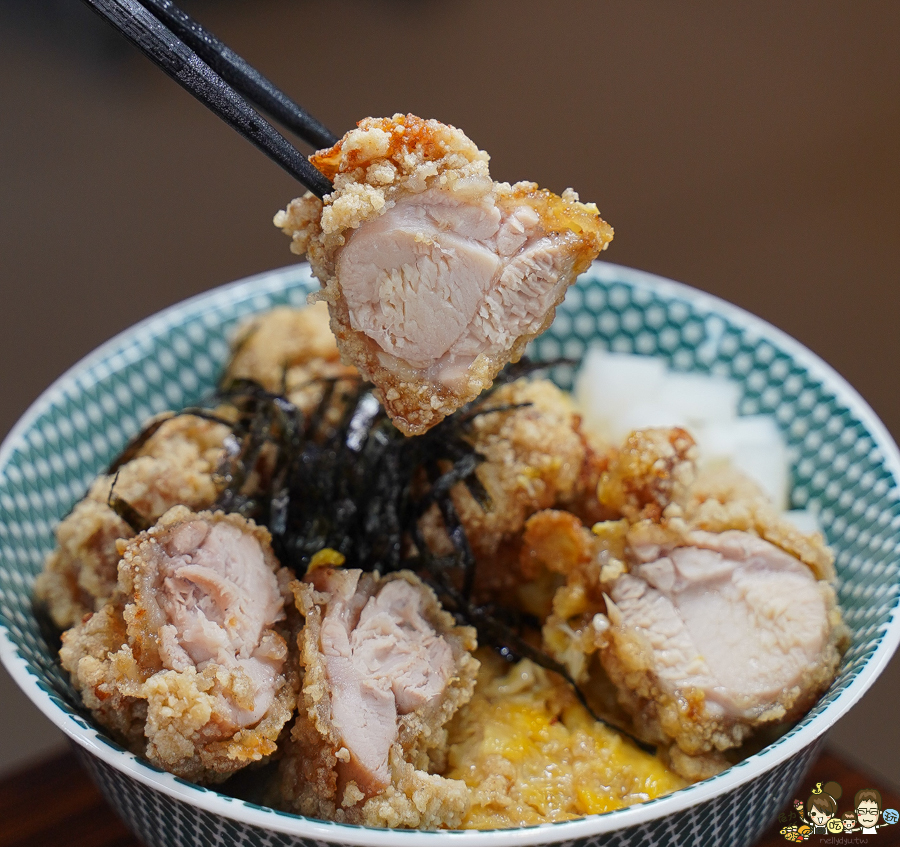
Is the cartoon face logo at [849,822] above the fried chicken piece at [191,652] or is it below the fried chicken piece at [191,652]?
above

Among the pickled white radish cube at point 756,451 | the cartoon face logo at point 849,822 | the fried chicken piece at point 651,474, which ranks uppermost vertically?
the pickled white radish cube at point 756,451

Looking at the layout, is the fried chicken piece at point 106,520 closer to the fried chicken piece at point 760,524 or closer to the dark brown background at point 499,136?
the fried chicken piece at point 760,524

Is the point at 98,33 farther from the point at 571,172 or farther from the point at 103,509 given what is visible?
the point at 103,509

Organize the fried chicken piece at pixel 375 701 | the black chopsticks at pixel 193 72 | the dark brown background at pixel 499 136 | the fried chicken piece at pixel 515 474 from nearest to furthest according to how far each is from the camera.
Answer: the black chopsticks at pixel 193 72
the fried chicken piece at pixel 375 701
the fried chicken piece at pixel 515 474
the dark brown background at pixel 499 136

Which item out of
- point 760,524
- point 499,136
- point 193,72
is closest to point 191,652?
point 193,72

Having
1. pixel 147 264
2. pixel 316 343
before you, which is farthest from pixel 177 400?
Answer: pixel 147 264

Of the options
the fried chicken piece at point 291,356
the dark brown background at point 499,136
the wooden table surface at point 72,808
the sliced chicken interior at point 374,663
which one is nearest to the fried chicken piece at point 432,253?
the sliced chicken interior at point 374,663

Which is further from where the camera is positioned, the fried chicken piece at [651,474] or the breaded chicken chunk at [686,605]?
the fried chicken piece at [651,474]
